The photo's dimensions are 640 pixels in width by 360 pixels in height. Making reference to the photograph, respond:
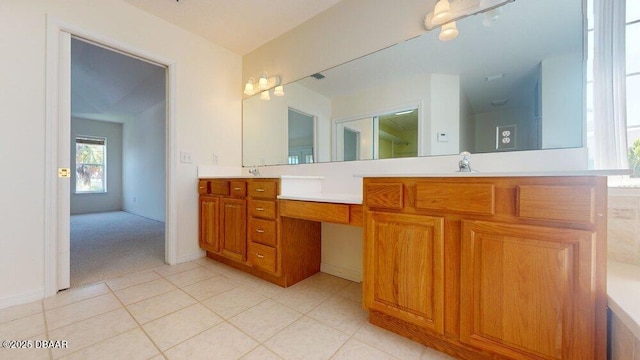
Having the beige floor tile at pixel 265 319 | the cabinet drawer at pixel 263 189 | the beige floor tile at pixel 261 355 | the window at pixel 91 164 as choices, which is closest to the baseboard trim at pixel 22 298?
the beige floor tile at pixel 265 319

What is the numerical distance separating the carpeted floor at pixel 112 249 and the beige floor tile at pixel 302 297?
4.90 feet

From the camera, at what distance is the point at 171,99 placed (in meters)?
2.47

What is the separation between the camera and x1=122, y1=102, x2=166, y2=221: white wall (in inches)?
198

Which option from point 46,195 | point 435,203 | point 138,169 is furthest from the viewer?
point 138,169

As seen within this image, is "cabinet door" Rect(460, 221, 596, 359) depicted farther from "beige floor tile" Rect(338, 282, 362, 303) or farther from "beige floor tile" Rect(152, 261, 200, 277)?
"beige floor tile" Rect(152, 261, 200, 277)

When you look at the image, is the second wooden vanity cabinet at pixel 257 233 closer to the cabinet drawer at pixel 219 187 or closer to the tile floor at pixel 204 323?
the cabinet drawer at pixel 219 187

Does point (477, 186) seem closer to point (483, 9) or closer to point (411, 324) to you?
point (411, 324)

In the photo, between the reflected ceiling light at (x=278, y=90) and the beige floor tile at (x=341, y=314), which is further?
the reflected ceiling light at (x=278, y=90)

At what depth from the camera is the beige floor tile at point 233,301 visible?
163 centimetres

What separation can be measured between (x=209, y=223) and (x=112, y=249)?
4.85 ft

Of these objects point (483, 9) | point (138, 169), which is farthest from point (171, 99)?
point (138, 169)

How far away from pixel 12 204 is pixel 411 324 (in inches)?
106

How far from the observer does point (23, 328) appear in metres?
1.41

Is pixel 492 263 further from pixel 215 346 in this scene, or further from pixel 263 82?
pixel 263 82
